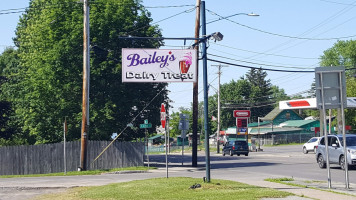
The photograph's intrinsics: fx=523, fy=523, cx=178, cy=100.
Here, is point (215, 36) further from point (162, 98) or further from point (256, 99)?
point (256, 99)

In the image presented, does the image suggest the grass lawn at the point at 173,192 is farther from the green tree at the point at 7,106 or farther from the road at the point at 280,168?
the green tree at the point at 7,106

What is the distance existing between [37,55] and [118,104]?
24.2 feet

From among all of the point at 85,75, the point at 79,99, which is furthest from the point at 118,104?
the point at 85,75

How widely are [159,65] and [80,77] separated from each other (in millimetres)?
15731

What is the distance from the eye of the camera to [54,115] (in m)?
36.5

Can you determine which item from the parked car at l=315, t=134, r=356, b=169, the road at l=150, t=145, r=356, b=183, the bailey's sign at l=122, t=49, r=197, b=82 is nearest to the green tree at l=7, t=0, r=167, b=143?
the road at l=150, t=145, r=356, b=183

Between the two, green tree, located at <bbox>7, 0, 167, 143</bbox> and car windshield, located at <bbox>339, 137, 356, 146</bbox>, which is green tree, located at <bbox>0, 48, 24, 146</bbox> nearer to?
green tree, located at <bbox>7, 0, 167, 143</bbox>

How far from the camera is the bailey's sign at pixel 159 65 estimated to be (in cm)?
2153

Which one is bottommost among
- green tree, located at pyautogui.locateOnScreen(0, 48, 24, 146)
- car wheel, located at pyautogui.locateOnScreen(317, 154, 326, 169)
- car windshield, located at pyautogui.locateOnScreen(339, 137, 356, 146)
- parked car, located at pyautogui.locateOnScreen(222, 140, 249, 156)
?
car wheel, located at pyautogui.locateOnScreen(317, 154, 326, 169)

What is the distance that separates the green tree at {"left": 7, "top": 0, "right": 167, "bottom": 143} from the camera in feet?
117

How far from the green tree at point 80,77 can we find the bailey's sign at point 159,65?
43.1 ft

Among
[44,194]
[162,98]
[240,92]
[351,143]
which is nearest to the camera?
[44,194]

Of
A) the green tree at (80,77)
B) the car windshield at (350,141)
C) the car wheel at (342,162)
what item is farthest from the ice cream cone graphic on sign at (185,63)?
the green tree at (80,77)

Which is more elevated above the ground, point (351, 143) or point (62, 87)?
point (62, 87)
